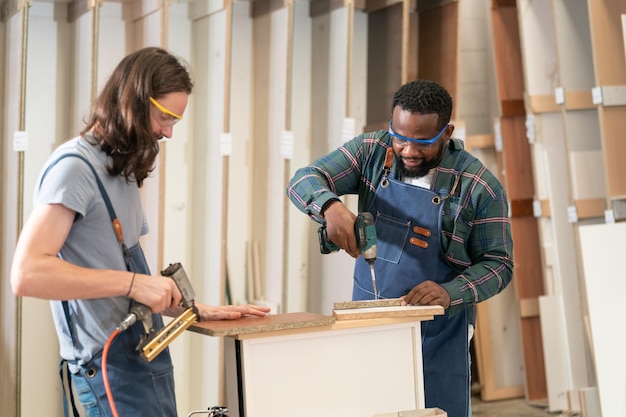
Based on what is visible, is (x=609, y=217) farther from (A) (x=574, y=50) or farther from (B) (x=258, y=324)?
(B) (x=258, y=324)

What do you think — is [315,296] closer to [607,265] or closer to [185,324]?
[607,265]

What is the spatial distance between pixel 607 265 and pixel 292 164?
1.84 meters

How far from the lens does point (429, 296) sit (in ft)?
8.70

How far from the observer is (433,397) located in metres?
2.79

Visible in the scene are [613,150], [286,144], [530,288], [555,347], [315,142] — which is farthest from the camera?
[530,288]

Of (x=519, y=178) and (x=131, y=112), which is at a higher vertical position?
(x=519, y=178)

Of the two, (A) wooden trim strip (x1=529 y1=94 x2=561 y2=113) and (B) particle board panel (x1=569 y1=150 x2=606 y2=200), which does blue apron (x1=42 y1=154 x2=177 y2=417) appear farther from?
(A) wooden trim strip (x1=529 y1=94 x2=561 y2=113)

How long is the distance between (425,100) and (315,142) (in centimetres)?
230

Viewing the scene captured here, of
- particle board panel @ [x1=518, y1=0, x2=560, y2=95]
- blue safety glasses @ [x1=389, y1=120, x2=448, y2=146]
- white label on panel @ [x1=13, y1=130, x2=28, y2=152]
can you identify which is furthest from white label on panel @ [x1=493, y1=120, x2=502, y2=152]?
white label on panel @ [x1=13, y1=130, x2=28, y2=152]

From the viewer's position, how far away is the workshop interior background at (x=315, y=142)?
4.26 meters

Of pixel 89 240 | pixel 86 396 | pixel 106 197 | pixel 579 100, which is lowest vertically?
pixel 86 396

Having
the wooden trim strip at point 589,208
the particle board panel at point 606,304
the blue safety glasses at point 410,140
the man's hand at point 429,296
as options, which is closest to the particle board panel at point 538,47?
the wooden trim strip at point 589,208

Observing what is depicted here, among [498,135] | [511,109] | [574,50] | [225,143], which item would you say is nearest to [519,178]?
[498,135]

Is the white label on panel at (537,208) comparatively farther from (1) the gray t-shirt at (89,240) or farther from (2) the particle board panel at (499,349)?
(1) the gray t-shirt at (89,240)
